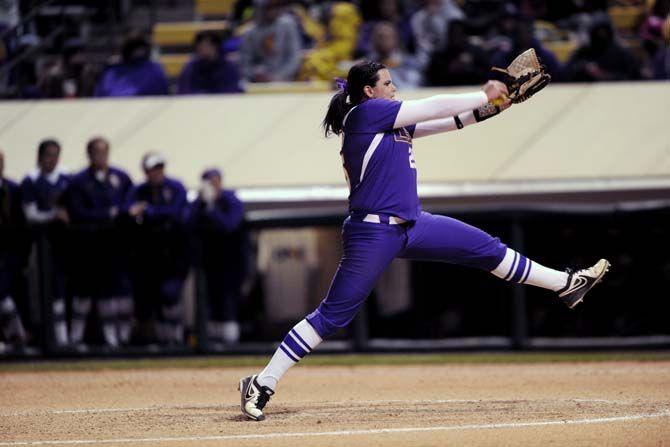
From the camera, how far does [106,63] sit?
1392cm

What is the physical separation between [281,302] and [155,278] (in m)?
1.15

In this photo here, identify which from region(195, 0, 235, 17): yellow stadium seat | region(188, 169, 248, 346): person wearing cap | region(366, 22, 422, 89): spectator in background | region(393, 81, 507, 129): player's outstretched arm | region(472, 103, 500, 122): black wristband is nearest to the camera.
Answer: region(393, 81, 507, 129): player's outstretched arm

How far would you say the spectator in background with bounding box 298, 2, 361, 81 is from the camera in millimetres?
13172

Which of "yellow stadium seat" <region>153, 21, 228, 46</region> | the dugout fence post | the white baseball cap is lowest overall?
the dugout fence post

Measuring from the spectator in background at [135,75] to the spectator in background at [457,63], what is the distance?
277 centimetres

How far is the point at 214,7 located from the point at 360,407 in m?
9.24

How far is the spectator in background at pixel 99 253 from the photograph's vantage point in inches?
425

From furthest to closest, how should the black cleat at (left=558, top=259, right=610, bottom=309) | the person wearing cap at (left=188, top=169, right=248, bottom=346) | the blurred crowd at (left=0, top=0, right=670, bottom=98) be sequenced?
the blurred crowd at (left=0, top=0, right=670, bottom=98) → the person wearing cap at (left=188, top=169, right=248, bottom=346) → the black cleat at (left=558, top=259, right=610, bottom=309)

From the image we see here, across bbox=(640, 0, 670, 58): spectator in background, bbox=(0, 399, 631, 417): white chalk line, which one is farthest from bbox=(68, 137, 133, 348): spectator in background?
bbox=(640, 0, 670, 58): spectator in background

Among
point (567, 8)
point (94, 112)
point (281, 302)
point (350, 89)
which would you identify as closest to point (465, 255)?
point (350, 89)

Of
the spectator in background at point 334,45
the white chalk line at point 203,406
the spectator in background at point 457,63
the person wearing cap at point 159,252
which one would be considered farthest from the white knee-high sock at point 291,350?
the spectator in background at point 334,45

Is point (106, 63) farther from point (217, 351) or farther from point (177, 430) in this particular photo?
point (177, 430)

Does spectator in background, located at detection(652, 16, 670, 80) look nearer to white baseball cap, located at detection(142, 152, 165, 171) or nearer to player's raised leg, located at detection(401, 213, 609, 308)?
white baseball cap, located at detection(142, 152, 165, 171)

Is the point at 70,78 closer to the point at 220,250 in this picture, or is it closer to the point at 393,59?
the point at 393,59
